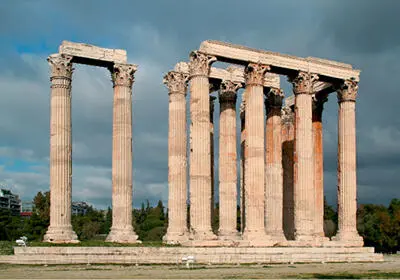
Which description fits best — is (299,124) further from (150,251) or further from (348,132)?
(150,251)

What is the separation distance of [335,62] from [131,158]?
940 inches

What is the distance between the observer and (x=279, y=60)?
65375 mm

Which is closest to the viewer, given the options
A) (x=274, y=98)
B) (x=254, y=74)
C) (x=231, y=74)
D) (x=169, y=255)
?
(x=169, y=255)

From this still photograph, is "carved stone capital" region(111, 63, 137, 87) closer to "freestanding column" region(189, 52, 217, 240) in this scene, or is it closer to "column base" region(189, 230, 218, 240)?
"freestanding column" region(189, 52, 217, 240)

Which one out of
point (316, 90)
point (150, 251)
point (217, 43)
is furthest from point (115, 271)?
point (316, 90)

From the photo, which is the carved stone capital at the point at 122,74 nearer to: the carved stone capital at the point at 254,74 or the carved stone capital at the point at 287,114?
the carved stone capital at the point at 254,74

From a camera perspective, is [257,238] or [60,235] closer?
[60,235]

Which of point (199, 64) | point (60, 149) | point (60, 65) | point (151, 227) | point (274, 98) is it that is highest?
point (199, 64)

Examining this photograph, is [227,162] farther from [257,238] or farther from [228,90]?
[257,238]

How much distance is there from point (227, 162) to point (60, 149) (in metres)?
19.0

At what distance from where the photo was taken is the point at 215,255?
55188 mm

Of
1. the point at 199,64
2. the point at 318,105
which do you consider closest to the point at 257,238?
the point at 199,64

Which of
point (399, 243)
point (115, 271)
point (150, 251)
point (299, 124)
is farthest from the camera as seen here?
point (399, 243)

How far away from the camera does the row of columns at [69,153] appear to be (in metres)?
57.8
